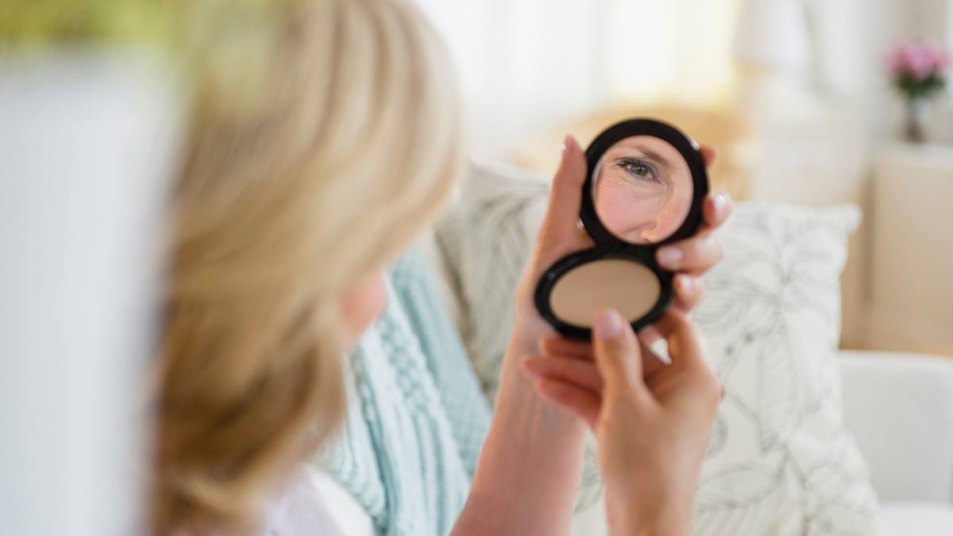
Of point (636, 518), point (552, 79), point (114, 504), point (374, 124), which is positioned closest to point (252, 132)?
point (374, 124)

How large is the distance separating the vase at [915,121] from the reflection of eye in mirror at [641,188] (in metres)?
3.02

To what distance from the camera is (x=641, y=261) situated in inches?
30.0

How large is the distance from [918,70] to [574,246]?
2990 millimetres

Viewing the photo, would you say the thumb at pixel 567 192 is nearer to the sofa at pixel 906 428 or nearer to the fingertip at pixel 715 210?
the fingertip at pixel 715 210

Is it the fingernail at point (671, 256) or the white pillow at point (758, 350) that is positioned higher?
the fingernail at point (671, 256)

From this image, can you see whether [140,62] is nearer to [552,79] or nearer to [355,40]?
[355,40]

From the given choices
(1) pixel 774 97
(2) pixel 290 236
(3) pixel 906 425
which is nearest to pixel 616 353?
(2) pixel 290 236

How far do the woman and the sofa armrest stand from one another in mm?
799

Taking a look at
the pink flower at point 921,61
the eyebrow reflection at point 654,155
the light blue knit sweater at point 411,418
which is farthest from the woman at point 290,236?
the pink flower at point 921,61

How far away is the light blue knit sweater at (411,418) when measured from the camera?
984 millimetres

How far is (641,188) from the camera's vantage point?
832 millimetres

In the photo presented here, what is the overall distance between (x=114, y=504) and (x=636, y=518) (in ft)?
1.07

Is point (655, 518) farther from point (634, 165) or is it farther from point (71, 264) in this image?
point (71, 264)

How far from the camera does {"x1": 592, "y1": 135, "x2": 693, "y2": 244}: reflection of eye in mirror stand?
2.57ft
